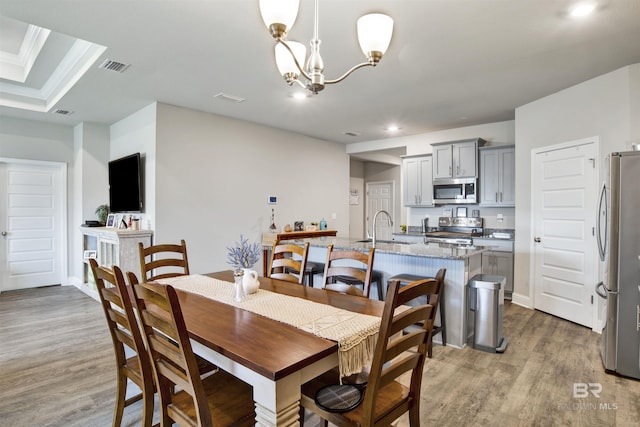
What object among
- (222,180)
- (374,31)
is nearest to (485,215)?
(222,180)

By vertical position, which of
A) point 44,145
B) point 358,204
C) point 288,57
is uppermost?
point 44,145

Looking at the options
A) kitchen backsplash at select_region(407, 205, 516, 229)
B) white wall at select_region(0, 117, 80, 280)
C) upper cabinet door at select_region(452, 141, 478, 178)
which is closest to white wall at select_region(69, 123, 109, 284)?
white wall at select_region(0, 117, 80, 280)

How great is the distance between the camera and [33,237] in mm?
5523

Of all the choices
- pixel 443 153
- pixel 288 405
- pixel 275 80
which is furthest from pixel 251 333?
pixel 443 153

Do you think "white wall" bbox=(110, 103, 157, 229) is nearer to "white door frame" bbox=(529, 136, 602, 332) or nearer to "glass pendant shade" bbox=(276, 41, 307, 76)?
"glass pendant shade" bbox=(276, 41, 307, 76)

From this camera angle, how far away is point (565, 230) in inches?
157

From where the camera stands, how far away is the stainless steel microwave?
18.1 feet

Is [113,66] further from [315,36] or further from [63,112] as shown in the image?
[315,36]

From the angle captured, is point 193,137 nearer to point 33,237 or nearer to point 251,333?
point 33,237

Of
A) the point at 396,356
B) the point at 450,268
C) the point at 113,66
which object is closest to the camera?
the point at 396,356

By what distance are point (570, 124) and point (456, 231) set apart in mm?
2488

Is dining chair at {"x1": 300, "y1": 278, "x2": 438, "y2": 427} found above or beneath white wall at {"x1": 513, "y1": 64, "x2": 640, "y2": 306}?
beneath

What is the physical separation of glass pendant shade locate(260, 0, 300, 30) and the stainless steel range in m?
4.29

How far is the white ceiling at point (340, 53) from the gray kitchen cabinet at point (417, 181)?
1.27m
